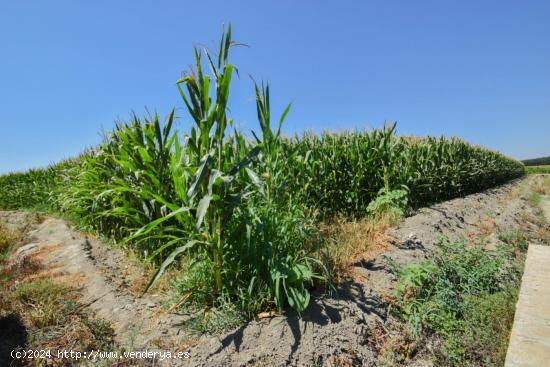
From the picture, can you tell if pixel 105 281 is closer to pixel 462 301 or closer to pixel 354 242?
pixel 354 242

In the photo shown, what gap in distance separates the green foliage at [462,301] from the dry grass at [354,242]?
52 cm

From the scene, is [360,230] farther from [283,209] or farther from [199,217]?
[199,217]

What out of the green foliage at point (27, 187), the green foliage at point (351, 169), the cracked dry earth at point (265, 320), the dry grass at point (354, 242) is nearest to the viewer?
the cracked dry earth at point (265, 320)

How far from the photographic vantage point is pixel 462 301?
3053 millimetres

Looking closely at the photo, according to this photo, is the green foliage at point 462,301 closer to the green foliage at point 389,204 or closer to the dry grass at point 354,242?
the dry grass at point 354,242

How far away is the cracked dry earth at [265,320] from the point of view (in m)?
2.11

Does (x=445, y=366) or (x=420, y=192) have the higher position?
(x=420, y=192)

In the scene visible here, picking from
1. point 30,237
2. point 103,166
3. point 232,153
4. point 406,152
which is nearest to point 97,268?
point 103,166

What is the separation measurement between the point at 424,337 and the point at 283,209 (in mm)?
1603

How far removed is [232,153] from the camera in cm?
333

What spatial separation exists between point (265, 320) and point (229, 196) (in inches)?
39.3

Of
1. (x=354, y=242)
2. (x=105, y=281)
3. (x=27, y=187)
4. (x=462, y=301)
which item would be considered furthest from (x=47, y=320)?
(x=27, y=187)

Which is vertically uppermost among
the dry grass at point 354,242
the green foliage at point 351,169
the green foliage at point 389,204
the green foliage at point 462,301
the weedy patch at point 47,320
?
the green foliage at point 351,169

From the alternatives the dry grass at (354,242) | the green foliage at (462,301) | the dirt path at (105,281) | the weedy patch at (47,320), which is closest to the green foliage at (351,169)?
the dry grass at (354,242)
